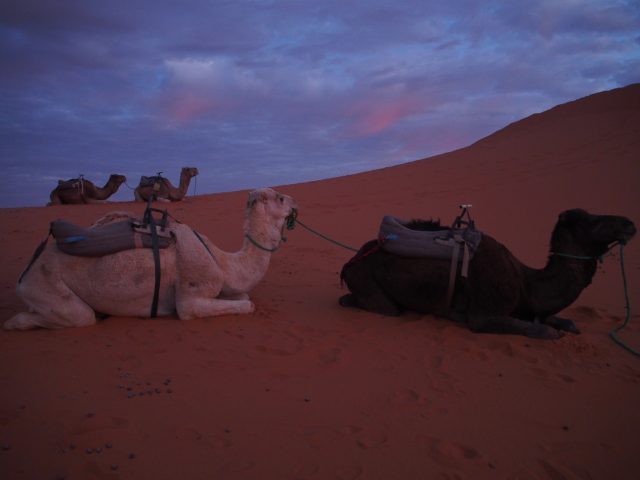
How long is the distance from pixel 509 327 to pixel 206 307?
127 inches

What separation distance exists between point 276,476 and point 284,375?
1360 mm

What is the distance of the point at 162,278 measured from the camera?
5.31 meters

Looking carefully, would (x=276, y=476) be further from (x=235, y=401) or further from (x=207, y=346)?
(x=207, y=346)

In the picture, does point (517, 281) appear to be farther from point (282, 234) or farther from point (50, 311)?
point (50, 311)

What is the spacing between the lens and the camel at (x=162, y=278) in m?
5.00

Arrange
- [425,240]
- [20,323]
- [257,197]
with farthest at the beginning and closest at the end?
[257,197] < [425,240] < [20,323]

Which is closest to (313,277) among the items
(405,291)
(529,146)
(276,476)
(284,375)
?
(405,291)

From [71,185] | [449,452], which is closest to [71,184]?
[71,185]

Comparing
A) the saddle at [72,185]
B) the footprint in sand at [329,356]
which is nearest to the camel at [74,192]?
the saddle at [72,185]

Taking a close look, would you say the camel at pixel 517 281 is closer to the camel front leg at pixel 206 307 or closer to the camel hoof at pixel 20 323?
the camel front leg at pixel 206 307

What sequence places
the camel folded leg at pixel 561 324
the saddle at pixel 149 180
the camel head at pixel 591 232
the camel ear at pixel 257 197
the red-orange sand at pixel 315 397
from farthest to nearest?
the saddle at pixel 149 180 < the camel ear at pixel 257 197 < the camel folded leg at pixel 561 324 < the camel head at pixel 591 232 < the red-orange sand at pixel 315 397

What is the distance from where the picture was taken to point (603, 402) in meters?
3.74

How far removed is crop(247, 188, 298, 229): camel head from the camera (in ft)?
19.3

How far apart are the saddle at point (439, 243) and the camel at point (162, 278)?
1235 mm
